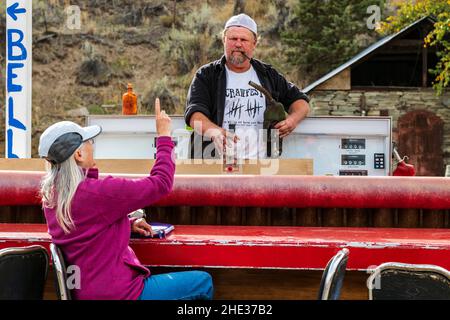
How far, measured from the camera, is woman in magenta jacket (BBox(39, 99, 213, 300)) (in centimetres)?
232

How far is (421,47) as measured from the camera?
18.4m

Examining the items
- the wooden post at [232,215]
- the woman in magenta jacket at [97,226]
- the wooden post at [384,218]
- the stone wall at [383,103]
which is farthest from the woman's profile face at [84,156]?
the stone wall at [383,103]

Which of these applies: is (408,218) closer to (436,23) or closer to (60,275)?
(60,275)

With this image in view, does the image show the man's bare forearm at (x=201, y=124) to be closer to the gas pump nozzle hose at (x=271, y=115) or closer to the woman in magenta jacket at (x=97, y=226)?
the gas pump nozzle hose at (x=271, y=115)

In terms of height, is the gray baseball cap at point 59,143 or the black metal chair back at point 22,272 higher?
the gray baseball cap at point 59,143

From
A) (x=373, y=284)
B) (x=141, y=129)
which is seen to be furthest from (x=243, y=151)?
(x=373, y=284)

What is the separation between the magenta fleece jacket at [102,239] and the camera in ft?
7.60

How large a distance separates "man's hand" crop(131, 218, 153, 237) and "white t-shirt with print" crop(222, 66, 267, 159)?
1589 millimetres

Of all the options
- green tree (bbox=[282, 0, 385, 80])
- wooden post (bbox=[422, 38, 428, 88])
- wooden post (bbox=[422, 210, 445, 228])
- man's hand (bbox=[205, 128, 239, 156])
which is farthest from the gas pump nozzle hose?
green tree (bbox=[282, 0, 385, 80])

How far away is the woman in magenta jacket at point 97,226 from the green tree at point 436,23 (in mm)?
14836

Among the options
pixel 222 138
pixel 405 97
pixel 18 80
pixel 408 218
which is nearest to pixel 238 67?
pixel 222 138

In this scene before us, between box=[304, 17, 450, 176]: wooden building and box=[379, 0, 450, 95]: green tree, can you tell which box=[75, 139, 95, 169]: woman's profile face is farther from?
box=[304, 17, 450, 176]: wooden building
